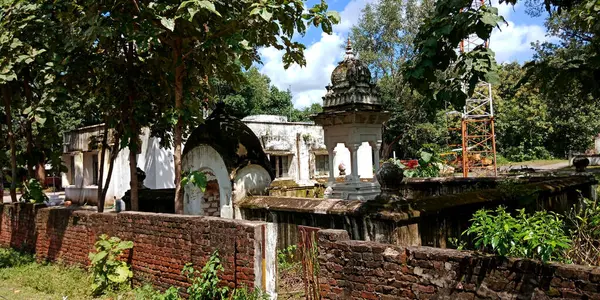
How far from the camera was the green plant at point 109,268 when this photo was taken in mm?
7844

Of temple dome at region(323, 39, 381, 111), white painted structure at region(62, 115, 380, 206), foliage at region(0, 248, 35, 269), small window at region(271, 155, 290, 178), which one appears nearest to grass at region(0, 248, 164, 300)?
foliage at region(0, 248, 35, 269)

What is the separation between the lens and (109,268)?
315 inches

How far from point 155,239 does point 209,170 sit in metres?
2.77

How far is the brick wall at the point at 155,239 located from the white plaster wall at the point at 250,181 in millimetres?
2058

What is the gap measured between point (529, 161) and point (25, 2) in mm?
36742

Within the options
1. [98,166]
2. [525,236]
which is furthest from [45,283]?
[98,166]

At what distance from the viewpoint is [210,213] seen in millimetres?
11062

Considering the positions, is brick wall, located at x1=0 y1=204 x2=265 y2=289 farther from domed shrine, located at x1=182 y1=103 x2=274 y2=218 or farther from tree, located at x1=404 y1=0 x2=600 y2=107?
tree, located at x1=404 y1=0 x2=600 y2=107

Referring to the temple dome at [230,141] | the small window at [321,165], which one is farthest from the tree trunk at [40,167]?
the small window at [321,165]

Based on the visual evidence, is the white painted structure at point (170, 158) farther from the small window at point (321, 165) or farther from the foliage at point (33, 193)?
the foliage at point (33, 193)

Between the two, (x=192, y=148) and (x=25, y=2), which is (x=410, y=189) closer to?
(x=192, y=148)

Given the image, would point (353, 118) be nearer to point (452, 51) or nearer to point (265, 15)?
point (265, 15)

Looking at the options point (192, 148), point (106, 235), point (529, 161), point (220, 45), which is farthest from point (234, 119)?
point (529, 161)

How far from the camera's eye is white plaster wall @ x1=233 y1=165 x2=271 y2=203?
30.9 feet
